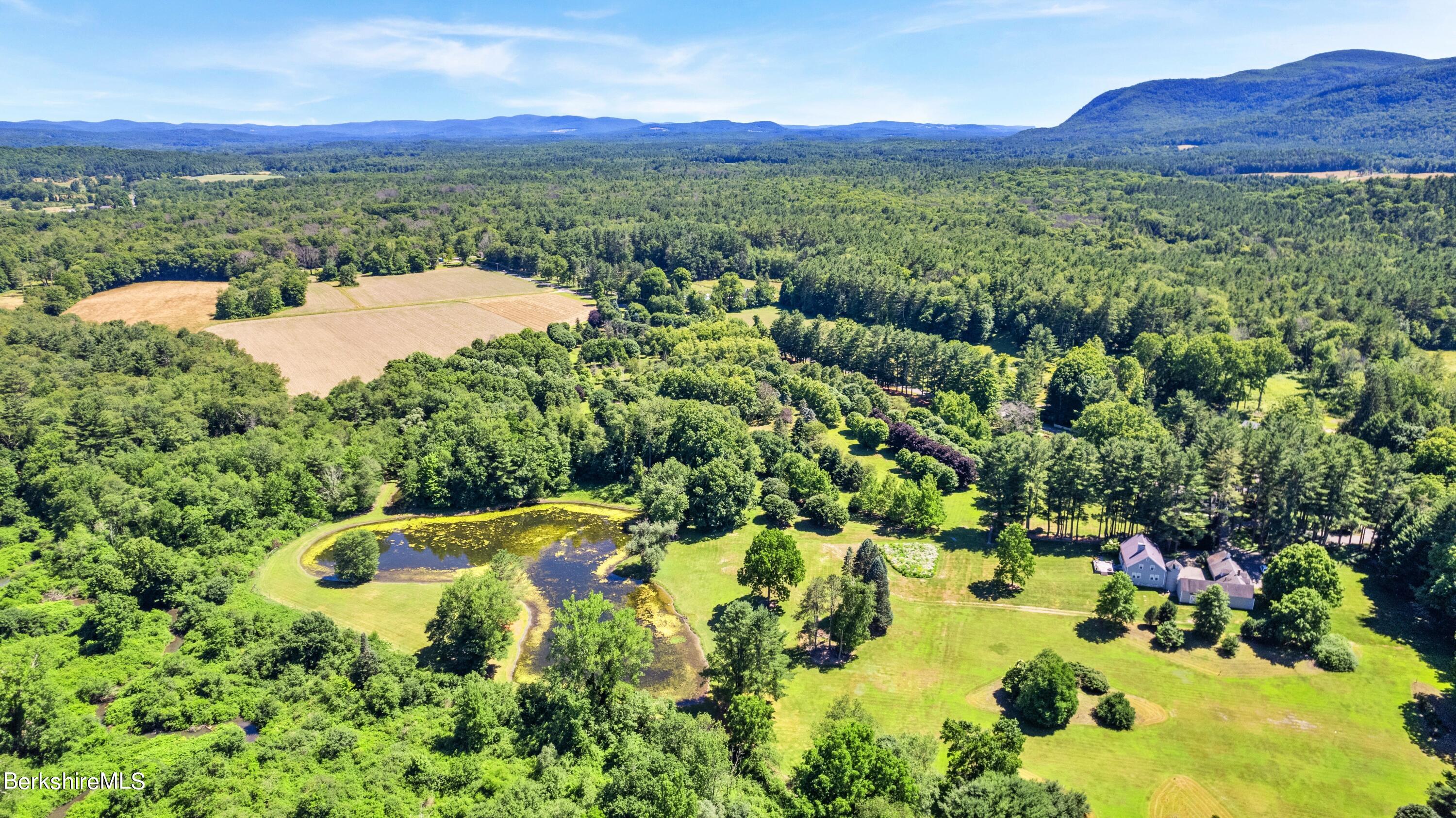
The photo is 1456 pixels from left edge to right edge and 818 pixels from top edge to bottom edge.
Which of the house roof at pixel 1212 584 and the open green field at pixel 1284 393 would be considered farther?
the open green field at pixel 1284 393

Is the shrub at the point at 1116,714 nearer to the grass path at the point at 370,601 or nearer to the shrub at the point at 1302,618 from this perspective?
the shrub at the point at 1302,618

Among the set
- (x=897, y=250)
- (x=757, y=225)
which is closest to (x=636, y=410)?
(x=897, y=250)

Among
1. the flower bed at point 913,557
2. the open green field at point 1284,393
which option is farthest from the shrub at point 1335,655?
the open green field at point 1284,393

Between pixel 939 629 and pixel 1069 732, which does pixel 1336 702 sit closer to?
pixel 1069 732

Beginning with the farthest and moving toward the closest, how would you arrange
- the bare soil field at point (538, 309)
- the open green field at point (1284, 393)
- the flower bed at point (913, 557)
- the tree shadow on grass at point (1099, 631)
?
the bare soil field at point (538, 309) → the open green field at point (1284, 393) → the flower bed at point (913, 557) → the tree shadow on grass at point (1099, 631)

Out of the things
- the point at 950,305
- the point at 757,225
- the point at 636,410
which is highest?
the point at 757,225

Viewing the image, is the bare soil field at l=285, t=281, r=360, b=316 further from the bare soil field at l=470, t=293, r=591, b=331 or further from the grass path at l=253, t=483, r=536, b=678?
the grass path at l=253, t=483, r=536, b=678
